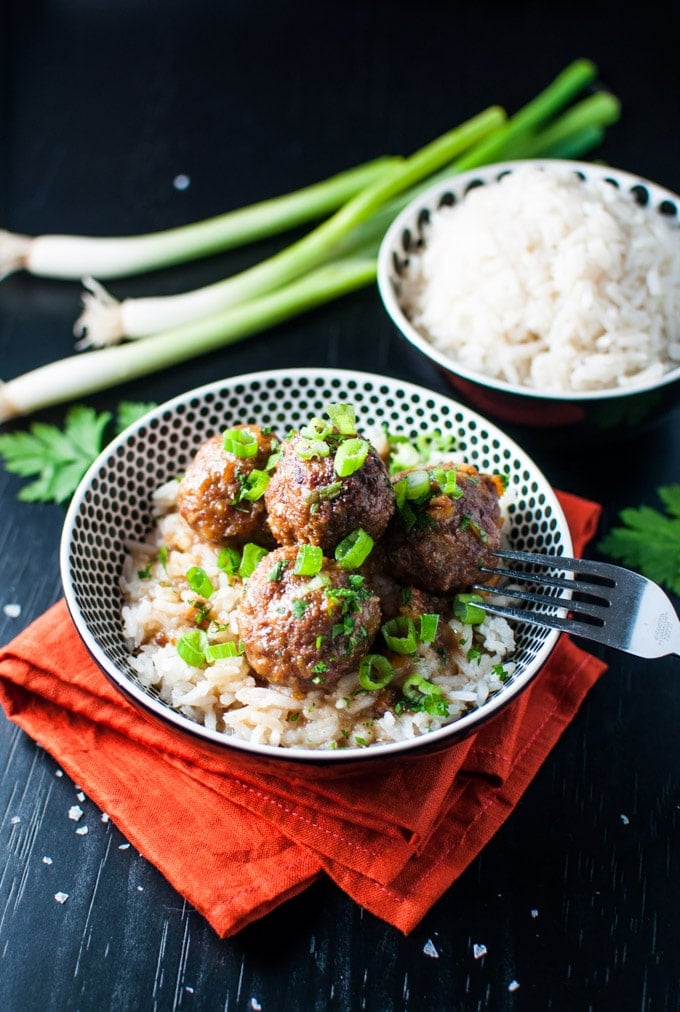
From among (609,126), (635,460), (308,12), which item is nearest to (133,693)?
(635,460)

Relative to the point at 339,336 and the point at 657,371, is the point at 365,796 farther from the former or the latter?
the point at 339,336

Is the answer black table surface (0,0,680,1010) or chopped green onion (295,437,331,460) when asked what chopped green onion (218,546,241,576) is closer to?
chopped green onion (295,437,331,460)

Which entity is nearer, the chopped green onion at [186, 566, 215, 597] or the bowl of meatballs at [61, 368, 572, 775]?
the bowl of meatballs at [61, 368, 572, 775]

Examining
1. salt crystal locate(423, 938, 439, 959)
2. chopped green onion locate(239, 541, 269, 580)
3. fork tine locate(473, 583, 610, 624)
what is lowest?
salt crystal locate(423, 938, 439, 959)

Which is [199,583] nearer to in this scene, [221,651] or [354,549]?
[221,651]

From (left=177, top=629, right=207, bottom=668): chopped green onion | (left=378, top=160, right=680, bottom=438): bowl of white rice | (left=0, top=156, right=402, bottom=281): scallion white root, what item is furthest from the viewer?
(left=0, top=156, right=402, bottom=281): scallion white root

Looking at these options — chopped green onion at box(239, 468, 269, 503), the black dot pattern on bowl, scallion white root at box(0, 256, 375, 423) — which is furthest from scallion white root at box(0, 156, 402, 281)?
chopped green onion at box(239, 468, 269, 503)

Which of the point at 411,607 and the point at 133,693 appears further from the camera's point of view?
the point at 411,607
